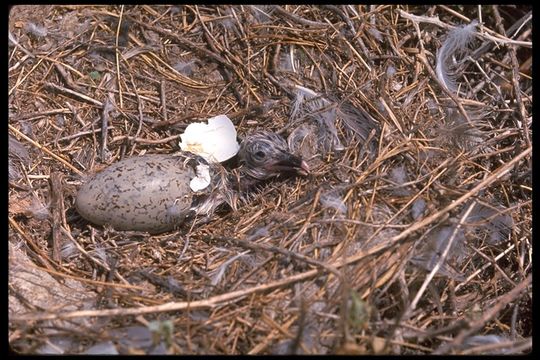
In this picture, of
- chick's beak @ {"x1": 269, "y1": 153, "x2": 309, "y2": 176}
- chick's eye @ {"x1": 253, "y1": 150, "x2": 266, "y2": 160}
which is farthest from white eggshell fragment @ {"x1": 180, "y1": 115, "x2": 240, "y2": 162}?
chick's beak @ {"x1": 269, "y1": 153, "x2": 309, "y2": 176}

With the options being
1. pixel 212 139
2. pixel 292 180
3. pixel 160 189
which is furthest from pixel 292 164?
pixel 160 189

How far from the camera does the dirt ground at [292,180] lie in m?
2.03

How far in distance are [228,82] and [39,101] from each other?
0.84 metres

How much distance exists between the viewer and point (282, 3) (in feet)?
9.77

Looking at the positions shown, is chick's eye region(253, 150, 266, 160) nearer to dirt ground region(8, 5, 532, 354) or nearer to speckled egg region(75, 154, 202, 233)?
dirt ground region(8, 5, 532, 354)

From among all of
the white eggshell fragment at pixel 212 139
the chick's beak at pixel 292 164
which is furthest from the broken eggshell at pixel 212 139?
the chick's beak at pixel 292 164

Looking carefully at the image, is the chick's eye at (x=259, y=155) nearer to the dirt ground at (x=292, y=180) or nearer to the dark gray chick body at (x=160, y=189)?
the dark gray chick body at (x=160, y=189)

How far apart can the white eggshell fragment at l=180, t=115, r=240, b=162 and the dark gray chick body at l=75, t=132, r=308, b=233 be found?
9 cm

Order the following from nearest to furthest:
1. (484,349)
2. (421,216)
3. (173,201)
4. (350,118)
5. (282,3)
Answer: (484,349) < (421,216) < (173,201) < (350,118) < (282,3)

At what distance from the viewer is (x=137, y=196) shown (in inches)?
97.2

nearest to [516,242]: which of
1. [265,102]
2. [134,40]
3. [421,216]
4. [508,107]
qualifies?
[421,216]

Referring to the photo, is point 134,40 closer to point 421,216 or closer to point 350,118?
point 350,118

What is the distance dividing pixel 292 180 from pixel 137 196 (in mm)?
655

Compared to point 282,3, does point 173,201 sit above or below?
below
